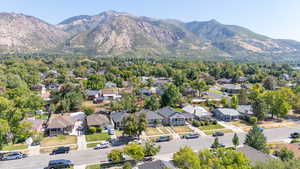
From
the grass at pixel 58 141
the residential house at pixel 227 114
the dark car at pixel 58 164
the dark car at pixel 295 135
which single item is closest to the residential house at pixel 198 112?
the residential house at pixel 227 114

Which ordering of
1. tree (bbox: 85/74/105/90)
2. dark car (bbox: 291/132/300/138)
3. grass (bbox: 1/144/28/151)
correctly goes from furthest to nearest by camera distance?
1. tree (bbox: 85/74/105/90)
2. dark car (bbox: 291/132/300/138)
3. grass (bbox: 1/144/28/151)

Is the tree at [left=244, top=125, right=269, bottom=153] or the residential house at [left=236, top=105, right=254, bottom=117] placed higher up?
the tree at [left=244, top=125, right=269, bottom=153]

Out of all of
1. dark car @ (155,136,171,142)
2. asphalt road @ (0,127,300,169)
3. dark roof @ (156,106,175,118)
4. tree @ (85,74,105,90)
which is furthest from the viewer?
tree @ (85,74,105,90)

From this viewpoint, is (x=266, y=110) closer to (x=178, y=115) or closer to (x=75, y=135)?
(x=178, y=115)

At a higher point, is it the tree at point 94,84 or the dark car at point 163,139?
the tree at point 94,84

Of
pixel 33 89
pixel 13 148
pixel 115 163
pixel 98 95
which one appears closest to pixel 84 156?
pixel 115 163

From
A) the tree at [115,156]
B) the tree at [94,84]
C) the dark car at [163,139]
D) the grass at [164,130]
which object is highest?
the tree at [94,84]

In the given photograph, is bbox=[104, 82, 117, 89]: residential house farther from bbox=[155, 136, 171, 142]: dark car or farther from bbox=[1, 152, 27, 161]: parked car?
bbox=[1, 152, 27, 161]: parked car

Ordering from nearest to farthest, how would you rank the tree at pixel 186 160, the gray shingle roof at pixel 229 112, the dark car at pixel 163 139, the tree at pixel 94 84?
the tree at pixel 186 160 < the dark car at pixel 163 139 < the gray shingle roof at pixel 229 112 < the tree at pixel 94 84

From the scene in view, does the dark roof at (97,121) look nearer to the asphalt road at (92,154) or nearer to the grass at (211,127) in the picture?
the asphalt road at (92,154)

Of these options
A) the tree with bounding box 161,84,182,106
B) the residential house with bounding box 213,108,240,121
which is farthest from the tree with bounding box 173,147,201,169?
the tree with bounding box 161,84,182,106
